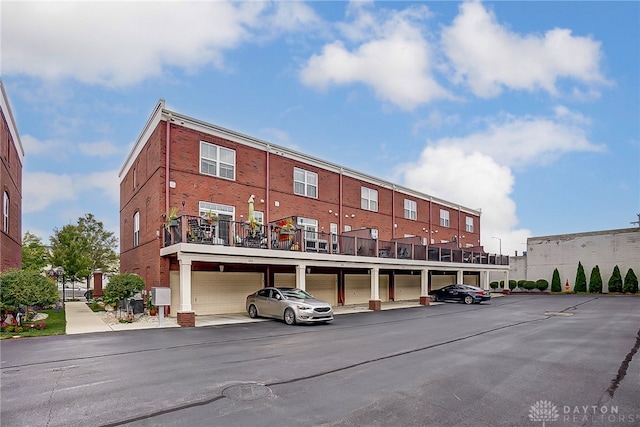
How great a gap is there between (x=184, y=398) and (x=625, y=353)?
9.92m

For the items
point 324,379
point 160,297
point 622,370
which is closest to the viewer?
point 324,379

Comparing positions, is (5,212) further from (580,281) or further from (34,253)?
(580,281)

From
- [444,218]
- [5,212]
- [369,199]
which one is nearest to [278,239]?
[369,199]

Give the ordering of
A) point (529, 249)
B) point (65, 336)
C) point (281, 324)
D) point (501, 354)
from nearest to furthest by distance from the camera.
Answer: point (501, 354) < point (65, 336) < point (281, 324) < point (529, 249)

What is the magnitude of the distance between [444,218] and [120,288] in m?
29.3

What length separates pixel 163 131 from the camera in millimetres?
18609

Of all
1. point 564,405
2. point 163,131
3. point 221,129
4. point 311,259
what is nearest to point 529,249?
point 311,259

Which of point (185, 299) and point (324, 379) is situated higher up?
point (185, 299)

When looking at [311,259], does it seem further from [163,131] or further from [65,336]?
[65,336]

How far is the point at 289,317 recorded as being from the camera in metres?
15.6

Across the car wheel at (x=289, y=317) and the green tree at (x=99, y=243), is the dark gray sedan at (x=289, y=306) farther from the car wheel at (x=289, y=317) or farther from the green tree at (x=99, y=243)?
the green tree at (x=99, y=243)

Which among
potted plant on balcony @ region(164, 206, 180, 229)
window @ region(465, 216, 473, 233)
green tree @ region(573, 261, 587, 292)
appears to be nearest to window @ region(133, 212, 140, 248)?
potted plant on balcony @ region(164, 206, 180, 229)

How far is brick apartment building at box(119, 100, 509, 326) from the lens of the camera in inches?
693

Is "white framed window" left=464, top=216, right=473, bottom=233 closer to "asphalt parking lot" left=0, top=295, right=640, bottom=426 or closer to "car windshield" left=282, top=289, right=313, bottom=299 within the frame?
"car windshield" left=282, top=289, right=313, bottom=299
